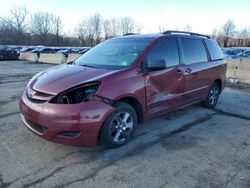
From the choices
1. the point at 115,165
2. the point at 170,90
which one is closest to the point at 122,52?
the point at 170,90

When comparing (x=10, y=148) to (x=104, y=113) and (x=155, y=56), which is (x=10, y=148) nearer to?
(x=104, y=113)

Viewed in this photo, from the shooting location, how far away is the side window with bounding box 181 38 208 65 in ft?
15.9

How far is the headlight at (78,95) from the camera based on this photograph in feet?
10.7

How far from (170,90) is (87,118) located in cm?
186

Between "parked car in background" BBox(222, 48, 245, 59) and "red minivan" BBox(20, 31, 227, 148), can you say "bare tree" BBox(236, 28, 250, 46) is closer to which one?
"parked car in background" BBox(222, 48, 245, 59)

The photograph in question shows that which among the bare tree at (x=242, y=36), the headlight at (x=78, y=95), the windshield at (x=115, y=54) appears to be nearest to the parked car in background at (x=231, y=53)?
the windshield at (x=115, y=54)

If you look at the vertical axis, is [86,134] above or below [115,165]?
above

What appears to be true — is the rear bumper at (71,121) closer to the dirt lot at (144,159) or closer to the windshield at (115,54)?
the dirt lot at (144,159)

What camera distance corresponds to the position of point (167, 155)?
360 centimetres

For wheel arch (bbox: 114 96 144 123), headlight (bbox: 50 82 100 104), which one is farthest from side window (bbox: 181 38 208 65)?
headlight (bbox: 50 82 100 104)

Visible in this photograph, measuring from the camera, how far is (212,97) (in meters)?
6.07

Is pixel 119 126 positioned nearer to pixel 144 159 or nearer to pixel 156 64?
pixel 144 159

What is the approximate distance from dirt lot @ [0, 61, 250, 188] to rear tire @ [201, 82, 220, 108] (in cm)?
106

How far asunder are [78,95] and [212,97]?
12.9 ft
